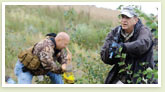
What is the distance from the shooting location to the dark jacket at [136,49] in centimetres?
387

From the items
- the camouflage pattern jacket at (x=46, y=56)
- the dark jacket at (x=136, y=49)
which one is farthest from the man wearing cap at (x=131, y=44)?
the camouflage pattern jacket at (x=46, y=56)

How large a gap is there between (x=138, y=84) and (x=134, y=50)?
1.86ft

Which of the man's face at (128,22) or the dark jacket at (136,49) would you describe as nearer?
the dark jacket at (136,49)

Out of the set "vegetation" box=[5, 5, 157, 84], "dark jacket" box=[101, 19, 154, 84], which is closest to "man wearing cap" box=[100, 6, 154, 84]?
"dark jacket" box=[101, 19, 154, 84]

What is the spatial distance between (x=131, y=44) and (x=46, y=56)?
3.71 ft

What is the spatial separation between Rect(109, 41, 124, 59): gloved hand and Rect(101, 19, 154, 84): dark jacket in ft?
0.16

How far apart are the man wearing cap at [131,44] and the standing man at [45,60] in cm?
60

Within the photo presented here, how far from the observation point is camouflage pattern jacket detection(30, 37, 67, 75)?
417 cm

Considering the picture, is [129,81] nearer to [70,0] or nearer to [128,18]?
[128,18]

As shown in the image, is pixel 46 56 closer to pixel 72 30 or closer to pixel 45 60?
pixel 45 60

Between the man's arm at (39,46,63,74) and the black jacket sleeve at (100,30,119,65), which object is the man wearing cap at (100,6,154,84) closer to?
the black jacket sleeve at (100,30,119,65)

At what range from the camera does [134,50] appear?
3.88 meters

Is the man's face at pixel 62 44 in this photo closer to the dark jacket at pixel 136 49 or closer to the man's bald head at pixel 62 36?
the man's bald head at pixel 62 36

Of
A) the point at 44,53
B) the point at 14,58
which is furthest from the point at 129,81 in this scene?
the point at 14,58
